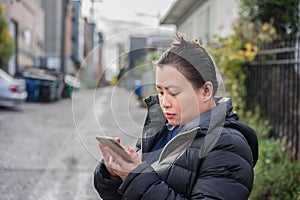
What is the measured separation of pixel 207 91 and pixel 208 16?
592 inches

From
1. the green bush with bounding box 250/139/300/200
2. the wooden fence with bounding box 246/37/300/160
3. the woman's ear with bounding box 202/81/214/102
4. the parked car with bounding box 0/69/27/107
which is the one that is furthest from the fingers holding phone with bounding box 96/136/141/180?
the parked car with bounding box 0/69/27/107

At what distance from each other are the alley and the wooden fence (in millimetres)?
2914

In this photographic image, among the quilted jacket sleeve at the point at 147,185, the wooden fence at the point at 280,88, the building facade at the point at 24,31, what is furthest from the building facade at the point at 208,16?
the building facade at the point at 24,31

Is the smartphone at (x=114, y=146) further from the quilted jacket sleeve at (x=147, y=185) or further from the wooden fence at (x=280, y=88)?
the wooden fence at (x=280, y=88)

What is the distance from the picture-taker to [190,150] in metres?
1.64

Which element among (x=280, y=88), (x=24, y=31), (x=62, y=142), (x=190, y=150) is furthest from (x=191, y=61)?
(x=24, y=31)

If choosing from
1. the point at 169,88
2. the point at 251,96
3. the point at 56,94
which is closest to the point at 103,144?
the point at 169,88

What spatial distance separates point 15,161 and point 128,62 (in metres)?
6.45

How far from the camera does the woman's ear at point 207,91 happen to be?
1679 millimetres

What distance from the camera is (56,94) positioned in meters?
24.1

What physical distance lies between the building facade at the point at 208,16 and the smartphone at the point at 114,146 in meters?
11.4

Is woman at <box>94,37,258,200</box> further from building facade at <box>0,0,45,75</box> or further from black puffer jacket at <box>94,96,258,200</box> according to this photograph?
building facade at <box>0,0,45,75</box>

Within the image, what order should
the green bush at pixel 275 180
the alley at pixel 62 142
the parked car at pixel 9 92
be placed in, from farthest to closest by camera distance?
the parked car at pixel 9 92, the green bush at pixel 275 180, the alley at pixel 62 142

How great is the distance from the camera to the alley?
183 centimetres
